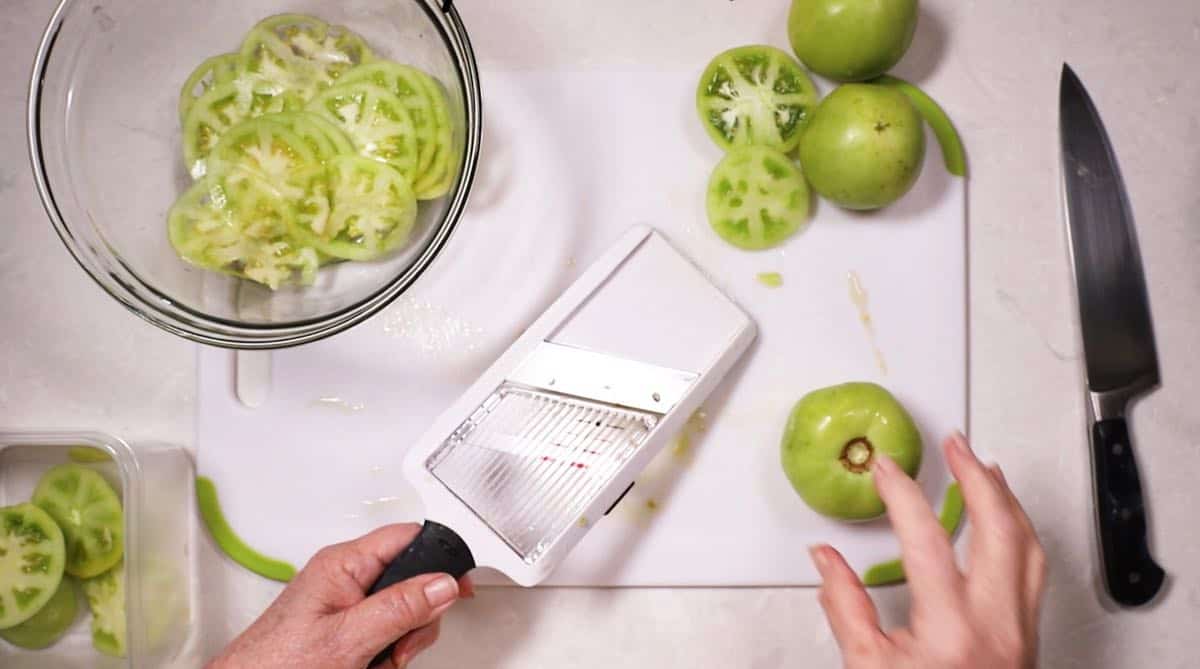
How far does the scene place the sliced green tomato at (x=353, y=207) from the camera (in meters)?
1.12

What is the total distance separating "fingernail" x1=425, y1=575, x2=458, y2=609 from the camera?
105 centimetres

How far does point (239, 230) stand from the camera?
1121 millimetres

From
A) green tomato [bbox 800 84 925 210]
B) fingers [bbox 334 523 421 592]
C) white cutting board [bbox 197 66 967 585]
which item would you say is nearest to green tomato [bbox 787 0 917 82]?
green tomato [bbox 800 84 925 210]

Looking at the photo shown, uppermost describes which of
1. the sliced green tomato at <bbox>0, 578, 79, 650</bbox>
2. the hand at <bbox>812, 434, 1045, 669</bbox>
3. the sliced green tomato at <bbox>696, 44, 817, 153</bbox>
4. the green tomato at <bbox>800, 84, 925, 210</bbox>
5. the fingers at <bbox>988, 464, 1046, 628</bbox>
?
the sliced green tomato at <bbox>696, 44, 817, 153</bbox>

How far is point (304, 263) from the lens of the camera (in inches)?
45.2

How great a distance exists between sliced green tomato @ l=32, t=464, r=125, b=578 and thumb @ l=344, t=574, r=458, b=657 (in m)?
0.35

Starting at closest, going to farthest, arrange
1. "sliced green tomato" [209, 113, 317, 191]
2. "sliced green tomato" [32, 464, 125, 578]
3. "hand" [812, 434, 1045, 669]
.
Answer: "hand" [812, 434, 1045, 669], "sliced green tomato" [209, 113, 317, 191], "sliced green tomato" [32, 464, 125, 578]

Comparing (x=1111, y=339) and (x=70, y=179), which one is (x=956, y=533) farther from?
(x=70, y=179)

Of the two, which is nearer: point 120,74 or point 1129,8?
point 120,74

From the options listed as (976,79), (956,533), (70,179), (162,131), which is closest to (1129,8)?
(976,79)

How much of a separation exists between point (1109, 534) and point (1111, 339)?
9.4 inches

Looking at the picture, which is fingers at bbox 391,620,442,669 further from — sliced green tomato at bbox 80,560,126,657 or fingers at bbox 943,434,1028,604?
fingers at bbox 943,434,1028,604

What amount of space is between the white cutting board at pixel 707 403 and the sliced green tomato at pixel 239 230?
16 cm

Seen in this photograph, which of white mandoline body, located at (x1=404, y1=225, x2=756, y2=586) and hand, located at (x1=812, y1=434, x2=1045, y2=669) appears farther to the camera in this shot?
white mandoline body, located at (x1=404, y1=225, x2=756, y2=586)
